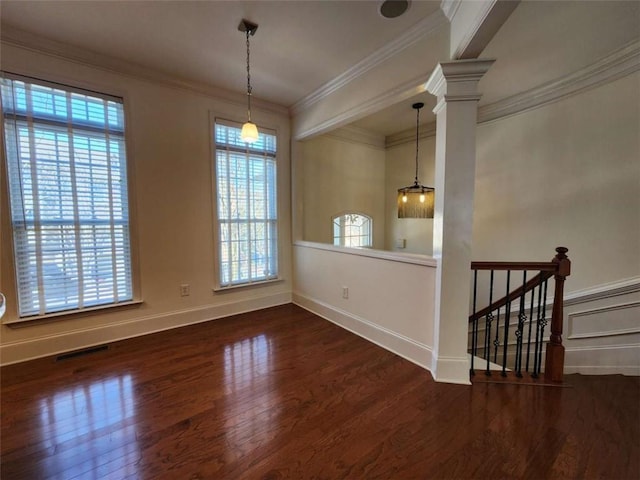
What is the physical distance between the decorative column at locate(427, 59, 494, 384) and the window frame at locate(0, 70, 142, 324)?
297cm

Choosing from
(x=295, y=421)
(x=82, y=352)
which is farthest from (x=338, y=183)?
(x=82, y=352)

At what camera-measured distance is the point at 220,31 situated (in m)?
2.33

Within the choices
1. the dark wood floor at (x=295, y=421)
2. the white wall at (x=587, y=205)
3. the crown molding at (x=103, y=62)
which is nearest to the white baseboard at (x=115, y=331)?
the dark wood floor at (x=295, y=421)

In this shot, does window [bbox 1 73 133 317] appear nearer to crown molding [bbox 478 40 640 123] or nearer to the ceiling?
the ceiling

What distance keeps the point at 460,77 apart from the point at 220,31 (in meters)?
1.96

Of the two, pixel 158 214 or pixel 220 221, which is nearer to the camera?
pixel 158 214

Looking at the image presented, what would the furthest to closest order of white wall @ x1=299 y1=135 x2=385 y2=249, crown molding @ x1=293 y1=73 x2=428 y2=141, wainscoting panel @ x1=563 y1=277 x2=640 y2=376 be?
white wall @ x1=299 y1=135 x2=385 y2=249 → wainscoting panel @ x1=563 y1=277 x2=640 y2=376 → crown molding @ x1=293 y1=73 x2=428 y2=141

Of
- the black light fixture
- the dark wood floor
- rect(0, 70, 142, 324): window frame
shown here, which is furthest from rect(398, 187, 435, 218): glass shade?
rect(0, 70, 142, 324): window frame

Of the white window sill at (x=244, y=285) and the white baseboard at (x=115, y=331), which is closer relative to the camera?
the white baseboard at (x=115, y=331)

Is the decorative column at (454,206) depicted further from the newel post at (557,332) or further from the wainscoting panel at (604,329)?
the wainscoting panel at (604,329)

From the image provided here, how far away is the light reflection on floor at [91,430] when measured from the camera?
58.1 inches

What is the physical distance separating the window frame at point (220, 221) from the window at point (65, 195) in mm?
900

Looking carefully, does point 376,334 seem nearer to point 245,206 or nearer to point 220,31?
point 245,206

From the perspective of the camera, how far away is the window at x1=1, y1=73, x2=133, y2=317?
95.4 inches
